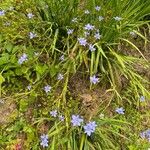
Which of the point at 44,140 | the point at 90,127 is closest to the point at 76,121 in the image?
the point at 90,127

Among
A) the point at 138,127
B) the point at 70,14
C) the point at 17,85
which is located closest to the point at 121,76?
the point at 138,127

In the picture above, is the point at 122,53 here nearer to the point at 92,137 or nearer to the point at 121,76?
the point at 121,76

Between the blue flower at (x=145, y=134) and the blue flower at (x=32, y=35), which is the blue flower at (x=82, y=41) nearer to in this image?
the blue flower at (x=32, y=35)

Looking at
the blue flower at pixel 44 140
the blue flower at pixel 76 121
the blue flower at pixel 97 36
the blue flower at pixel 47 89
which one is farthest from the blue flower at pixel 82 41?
the blue flower at pixel 44 140

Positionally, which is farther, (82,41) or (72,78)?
(72,78)

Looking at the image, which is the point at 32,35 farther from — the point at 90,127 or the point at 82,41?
the point at 90,127

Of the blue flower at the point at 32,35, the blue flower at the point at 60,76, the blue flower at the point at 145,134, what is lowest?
the blue flower at the point at 145,134

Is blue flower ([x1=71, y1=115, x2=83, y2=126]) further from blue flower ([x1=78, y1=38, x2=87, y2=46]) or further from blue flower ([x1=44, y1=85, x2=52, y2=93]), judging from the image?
blue flower ([x1=78, y1=38, x2=87, y2=46])

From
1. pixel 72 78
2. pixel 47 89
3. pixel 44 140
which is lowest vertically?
pixel 44 140

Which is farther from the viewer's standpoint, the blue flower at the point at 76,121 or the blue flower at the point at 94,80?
the blue flower at the point at 94,80
